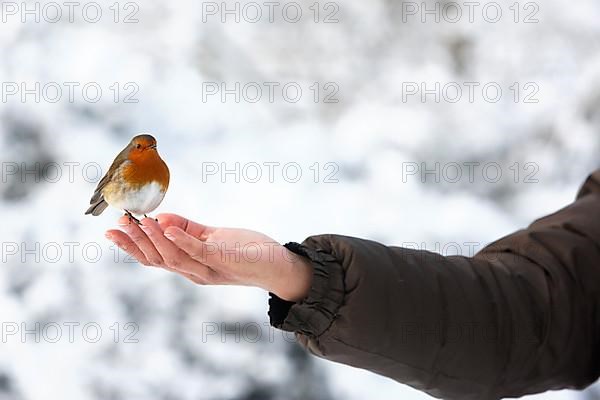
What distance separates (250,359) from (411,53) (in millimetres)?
839

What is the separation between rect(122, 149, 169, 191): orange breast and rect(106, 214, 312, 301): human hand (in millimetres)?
76

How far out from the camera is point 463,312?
2.97ft

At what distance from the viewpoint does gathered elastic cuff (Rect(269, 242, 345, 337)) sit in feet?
2.75

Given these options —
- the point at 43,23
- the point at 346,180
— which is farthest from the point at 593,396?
the point at 43,23

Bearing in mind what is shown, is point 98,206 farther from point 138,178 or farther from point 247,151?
point 247,151

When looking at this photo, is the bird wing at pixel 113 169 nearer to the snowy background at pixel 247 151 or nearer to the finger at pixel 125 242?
the finger at pixel 125 242

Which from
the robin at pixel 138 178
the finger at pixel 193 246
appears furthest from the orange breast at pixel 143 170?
the finger at pixel 193 246

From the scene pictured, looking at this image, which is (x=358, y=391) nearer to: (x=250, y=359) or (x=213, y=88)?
(x=250, y=359)

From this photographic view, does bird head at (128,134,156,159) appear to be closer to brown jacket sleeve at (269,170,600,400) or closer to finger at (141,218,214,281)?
finger at (141,218,214,281)

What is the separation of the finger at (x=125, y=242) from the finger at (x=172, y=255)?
33 mm

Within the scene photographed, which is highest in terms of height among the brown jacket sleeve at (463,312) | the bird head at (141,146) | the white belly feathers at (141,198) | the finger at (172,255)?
the bird head at (141,146)

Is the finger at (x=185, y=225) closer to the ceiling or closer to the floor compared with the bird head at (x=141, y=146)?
closer to the floor

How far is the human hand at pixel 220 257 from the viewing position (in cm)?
79

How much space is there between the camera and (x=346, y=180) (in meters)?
1.65
